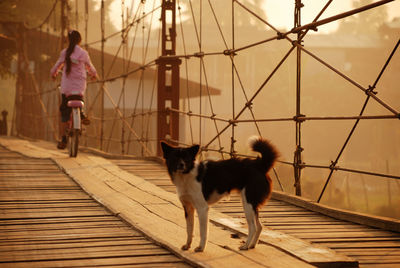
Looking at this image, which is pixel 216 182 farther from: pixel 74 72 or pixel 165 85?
pixel 165 85

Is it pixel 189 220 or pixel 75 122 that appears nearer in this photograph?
pixel 189 220

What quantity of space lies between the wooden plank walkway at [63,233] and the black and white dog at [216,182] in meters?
0.26

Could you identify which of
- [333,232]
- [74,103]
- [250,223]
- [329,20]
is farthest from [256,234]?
[74,103]

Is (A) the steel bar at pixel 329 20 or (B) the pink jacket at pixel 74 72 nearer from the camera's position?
(A) the steel bar at pixel 329 20

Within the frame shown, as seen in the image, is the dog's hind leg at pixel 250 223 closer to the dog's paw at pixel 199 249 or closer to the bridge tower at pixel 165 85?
the dog's paw at pixel 199 249

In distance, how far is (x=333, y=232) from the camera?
3.43 meters

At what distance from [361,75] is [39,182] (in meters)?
30.5

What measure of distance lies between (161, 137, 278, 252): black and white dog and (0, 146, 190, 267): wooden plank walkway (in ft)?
0.84

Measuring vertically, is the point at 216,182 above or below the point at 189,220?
above

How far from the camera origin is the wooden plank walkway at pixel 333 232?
9.46ft

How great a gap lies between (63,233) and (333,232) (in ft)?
4.68

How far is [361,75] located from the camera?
111 feet

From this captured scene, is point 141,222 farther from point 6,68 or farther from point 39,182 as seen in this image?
point 6,68

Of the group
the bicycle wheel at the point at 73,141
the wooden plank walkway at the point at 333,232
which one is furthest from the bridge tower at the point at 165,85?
the wooden plank walkway at the point at 333,232
